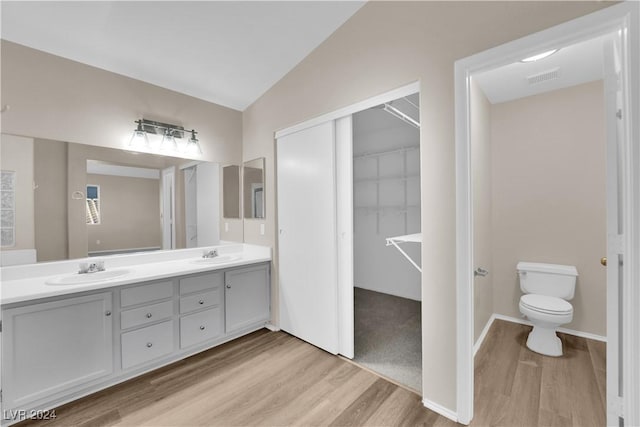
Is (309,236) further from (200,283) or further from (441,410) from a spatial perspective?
A: (441,410)

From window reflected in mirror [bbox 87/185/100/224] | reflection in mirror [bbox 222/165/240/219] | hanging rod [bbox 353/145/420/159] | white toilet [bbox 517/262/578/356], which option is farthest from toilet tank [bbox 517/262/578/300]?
window reflected in mirror [bbox 87/185/100/224]

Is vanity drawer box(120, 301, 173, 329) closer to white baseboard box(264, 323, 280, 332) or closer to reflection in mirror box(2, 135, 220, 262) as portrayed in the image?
reflection in mirror box(2, 135, 220, 262)

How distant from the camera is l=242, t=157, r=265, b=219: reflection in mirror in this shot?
118 inches

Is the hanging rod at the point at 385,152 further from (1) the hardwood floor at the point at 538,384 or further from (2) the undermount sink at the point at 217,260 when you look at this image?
(2) the undermount sink at the point at 217,260

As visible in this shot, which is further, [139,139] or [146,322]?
[139,139]

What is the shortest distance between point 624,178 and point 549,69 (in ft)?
5.73

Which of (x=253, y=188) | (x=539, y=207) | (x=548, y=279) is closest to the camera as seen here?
(x=548, y=279)

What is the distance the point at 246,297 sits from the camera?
2693mm

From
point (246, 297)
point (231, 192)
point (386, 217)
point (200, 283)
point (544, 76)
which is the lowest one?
point (246, 297)

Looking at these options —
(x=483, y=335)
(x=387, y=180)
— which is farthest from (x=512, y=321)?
(x=387, y=180)

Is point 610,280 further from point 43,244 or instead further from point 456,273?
point 43,244

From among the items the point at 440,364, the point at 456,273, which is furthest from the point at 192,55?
the point at 440,364

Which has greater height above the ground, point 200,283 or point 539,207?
point 539,207

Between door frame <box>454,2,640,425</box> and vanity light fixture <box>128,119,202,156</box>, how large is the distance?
100 inches
